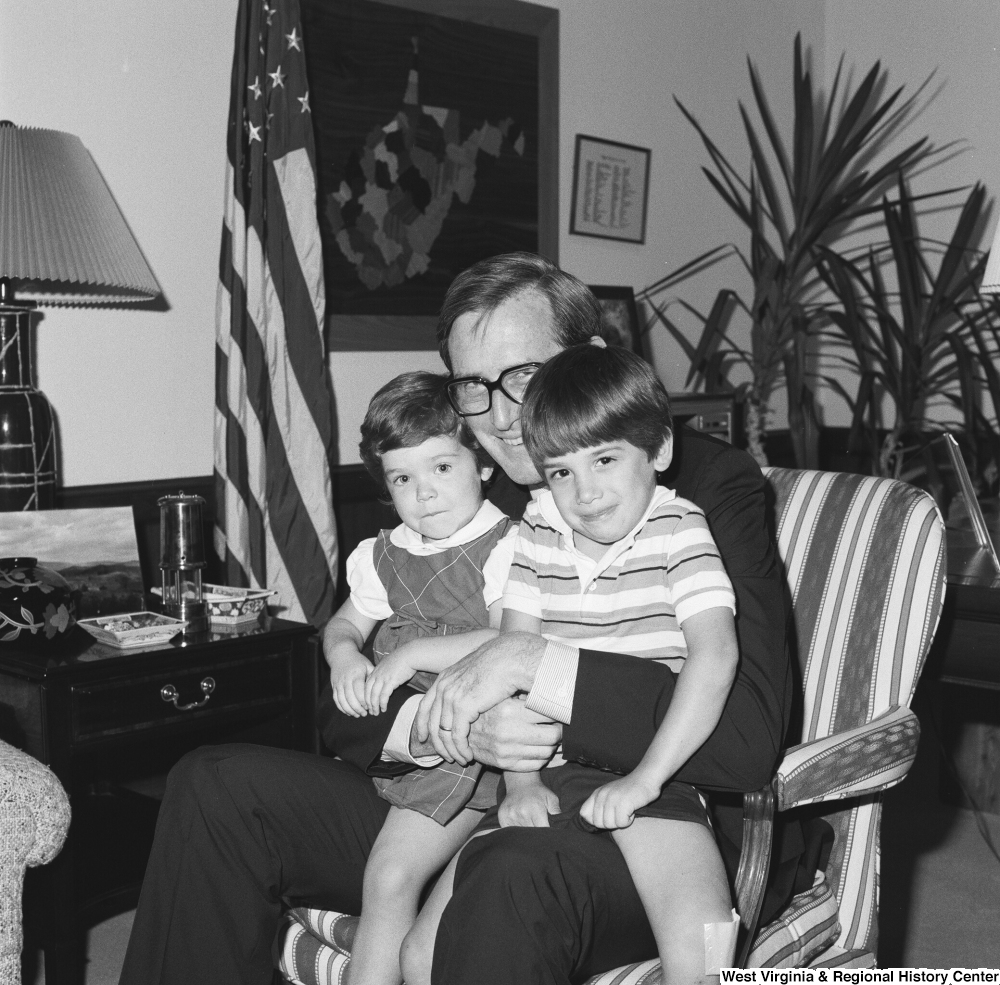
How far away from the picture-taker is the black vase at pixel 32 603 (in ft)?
6.84

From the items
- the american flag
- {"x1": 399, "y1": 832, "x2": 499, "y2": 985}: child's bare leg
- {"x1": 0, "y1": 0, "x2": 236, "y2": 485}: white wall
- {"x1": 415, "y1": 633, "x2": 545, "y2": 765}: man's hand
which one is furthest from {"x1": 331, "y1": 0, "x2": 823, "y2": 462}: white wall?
{"x1": 399, "y1": 832, "x2": 499, "y2": 985}: child's bare leg

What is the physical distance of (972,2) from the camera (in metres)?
4.06

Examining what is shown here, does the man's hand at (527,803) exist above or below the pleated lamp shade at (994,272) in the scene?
below

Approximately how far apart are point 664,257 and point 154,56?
1.89m

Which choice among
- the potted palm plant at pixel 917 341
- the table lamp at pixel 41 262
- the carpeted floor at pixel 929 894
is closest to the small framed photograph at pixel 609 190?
the potted palm plant at pixel 917 341

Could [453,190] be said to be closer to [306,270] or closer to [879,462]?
[306,270]

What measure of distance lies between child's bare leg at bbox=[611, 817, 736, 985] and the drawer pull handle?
1088 millimetres

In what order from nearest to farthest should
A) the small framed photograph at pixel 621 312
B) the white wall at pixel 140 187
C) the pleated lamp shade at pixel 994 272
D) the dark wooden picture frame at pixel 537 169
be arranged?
the pleated lamp shade at pixel 994 272 → the white wall at pixel 140 187 → the dark wooden picture frame at pixel 537 169 → the small framed photograph at pixel 621 312

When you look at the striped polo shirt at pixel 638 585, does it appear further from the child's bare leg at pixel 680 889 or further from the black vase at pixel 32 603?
the black vase at pixel 32 603

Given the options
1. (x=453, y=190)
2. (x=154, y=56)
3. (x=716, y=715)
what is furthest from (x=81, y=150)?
(x=716, y=715)

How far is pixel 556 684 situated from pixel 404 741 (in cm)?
26

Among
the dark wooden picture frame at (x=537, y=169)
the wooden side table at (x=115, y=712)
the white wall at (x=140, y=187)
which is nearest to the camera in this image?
the wooden side table at (x=115, y=712)

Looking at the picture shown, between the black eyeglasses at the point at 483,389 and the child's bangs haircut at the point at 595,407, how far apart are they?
8.4 inches

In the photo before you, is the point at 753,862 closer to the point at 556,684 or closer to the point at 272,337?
the point at 556,684
